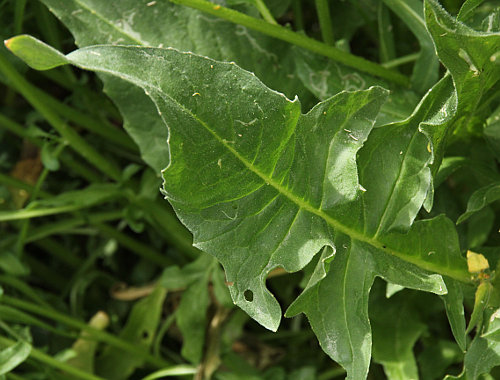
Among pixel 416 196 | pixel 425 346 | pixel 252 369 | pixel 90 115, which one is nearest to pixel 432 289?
pixel 416 196

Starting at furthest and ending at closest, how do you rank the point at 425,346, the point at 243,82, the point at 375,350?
the point at 425,346 → the point at 375,350 → the point at 243,82

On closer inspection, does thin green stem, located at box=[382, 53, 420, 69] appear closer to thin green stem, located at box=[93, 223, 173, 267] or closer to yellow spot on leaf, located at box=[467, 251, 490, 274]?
yellow spot on leaf, located at box=[467, 251, 490, 274]

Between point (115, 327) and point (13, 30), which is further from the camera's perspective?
point (115, 327)

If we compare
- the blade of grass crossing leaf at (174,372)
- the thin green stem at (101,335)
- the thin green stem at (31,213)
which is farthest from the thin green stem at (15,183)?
the blade of grass crossing leaf at (174,372)

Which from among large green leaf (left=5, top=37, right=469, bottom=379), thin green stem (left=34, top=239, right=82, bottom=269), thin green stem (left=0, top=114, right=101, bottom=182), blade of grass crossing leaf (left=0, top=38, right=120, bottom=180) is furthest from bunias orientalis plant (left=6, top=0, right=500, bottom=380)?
thin green stem (left=34, top=239, right=82, bottom=269)

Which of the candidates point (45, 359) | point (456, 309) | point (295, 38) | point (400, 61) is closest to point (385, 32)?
point (400, 61)

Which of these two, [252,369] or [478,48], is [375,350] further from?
[478,48]
